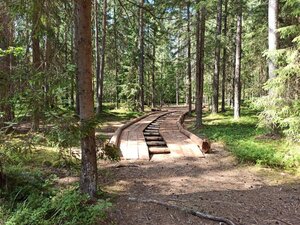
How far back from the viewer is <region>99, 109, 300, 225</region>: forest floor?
15.4 feet

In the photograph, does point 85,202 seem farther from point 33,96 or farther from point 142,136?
point 142,136

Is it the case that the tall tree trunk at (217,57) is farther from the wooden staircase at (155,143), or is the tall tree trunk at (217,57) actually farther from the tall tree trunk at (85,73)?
the tall tree trunk at (85,73)

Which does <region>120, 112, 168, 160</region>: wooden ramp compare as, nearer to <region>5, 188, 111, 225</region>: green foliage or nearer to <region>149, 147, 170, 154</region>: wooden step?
<region>149, 147, 170, 154</region>: wooden step

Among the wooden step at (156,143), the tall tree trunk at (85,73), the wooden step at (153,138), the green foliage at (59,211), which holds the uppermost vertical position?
the tall tree trunk at (85,73)

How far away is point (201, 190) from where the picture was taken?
6.10 meters

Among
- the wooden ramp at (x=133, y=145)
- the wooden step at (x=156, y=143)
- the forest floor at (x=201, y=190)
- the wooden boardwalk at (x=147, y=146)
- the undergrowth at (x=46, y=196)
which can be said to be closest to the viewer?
the undergrowth at (x=46, y=196)

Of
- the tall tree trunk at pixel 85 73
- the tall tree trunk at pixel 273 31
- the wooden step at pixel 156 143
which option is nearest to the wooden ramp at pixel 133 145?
the wooden step at pixel 156 143

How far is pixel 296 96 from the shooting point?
Answer: 26.9 ft

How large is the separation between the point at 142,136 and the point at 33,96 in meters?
7.46

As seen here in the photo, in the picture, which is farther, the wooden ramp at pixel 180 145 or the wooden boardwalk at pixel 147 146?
the wooden ramp at pixel 180 145

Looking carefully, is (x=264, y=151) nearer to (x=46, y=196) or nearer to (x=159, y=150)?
(x=159, y=150)

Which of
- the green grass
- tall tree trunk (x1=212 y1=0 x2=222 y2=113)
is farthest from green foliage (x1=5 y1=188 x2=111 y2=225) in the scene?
tall tree trunk (x1=212 y1=0 x2=222 y2=113)

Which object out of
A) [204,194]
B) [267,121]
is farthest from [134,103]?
[204,194]

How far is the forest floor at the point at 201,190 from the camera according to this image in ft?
15.4
